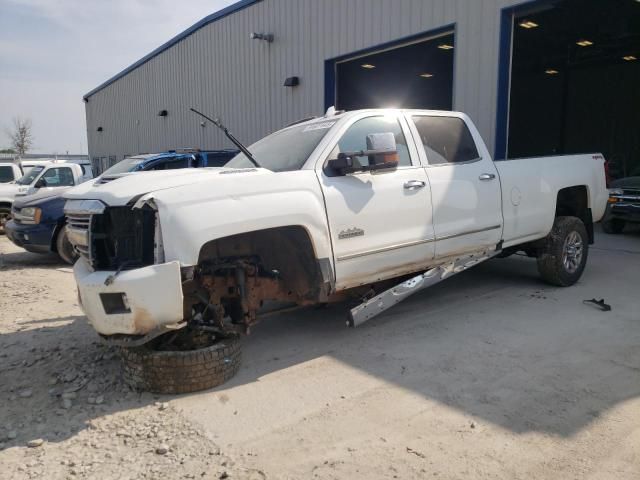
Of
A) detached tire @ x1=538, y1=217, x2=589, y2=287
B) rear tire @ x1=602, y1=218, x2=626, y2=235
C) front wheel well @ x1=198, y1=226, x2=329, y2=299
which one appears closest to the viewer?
front wheel well @ x1=198, y1=226, x2=329, y2=299

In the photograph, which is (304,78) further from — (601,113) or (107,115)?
(107,115)

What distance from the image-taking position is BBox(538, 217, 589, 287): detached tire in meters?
6.22

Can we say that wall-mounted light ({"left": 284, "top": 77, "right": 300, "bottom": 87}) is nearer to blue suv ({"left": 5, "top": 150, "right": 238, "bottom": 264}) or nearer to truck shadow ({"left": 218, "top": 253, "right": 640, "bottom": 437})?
blue suv ({"left": 5, "top": 150, "right": 238, "bottom": 264})

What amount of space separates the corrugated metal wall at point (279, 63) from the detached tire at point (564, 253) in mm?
2860

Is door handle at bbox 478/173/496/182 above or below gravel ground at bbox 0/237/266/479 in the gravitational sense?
above

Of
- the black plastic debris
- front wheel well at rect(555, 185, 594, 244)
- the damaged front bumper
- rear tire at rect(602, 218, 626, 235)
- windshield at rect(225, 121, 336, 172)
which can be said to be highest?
windshield at rect(225, 121, 336, 172)

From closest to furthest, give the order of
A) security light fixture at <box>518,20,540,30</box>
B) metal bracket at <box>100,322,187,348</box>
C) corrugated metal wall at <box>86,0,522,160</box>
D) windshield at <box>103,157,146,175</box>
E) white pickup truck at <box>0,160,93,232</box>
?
metal bracket at <box>100,322,187,348</box> < corrugated metal wall at <box>86,0,522,160</box> < windshield at <box>103,157,146,175</box> < white pickup truck at <box>0,160,93,232</box> < security light fixture at <box>518,20,540,30</box>

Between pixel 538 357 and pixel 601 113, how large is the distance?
20820 millimetres

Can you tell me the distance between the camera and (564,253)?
20.8 feet

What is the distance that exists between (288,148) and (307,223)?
3.27 ft

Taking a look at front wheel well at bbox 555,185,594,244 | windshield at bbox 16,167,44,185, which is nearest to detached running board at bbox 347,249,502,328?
front wheel well at bbox 555,185,594,244

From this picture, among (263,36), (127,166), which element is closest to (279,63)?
(263,36)

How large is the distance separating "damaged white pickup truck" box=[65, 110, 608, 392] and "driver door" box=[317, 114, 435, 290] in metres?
0.01

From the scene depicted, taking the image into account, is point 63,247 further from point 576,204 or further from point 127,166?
point 576,204
